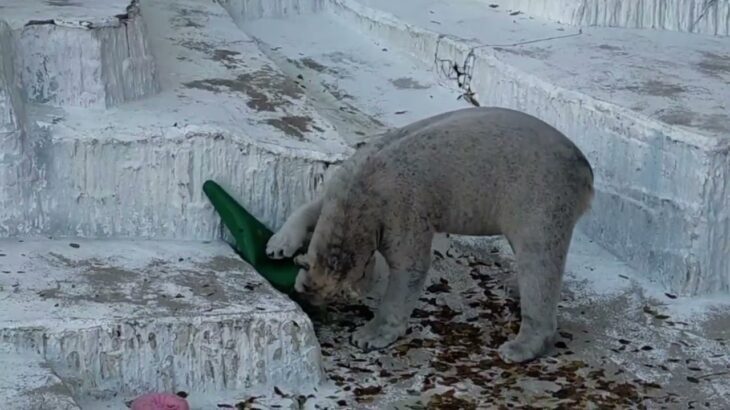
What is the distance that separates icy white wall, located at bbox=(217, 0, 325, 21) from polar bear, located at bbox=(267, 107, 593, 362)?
12.1ft

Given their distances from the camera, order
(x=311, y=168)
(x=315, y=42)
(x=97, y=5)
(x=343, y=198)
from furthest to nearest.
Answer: (x=315, y=42)
(x=97, y=5)
(x=311, y=168)
(x=343, y=198)

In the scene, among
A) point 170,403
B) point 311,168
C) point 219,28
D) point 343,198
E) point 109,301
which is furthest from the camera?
point 219,28

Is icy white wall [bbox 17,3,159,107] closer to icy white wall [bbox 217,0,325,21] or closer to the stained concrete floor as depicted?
the stained concrete floor

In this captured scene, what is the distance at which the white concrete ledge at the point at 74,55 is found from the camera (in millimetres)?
5426

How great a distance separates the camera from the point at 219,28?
7297 mm

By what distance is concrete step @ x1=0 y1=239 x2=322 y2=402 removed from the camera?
4410mm

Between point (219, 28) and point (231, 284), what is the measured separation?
2.73m

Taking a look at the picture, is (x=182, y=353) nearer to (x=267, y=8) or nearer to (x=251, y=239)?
(x=251, y=239)

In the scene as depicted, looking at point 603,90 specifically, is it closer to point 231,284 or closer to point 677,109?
point 677,109

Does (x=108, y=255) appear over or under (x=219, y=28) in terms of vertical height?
under

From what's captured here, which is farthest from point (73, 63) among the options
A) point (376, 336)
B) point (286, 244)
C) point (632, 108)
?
point (632, 108)

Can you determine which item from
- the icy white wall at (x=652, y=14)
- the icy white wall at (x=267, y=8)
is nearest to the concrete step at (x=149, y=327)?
the icy white wall at (x=652, y=14)

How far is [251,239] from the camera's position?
5.26 meters

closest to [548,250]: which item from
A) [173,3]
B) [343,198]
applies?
[343,198]
